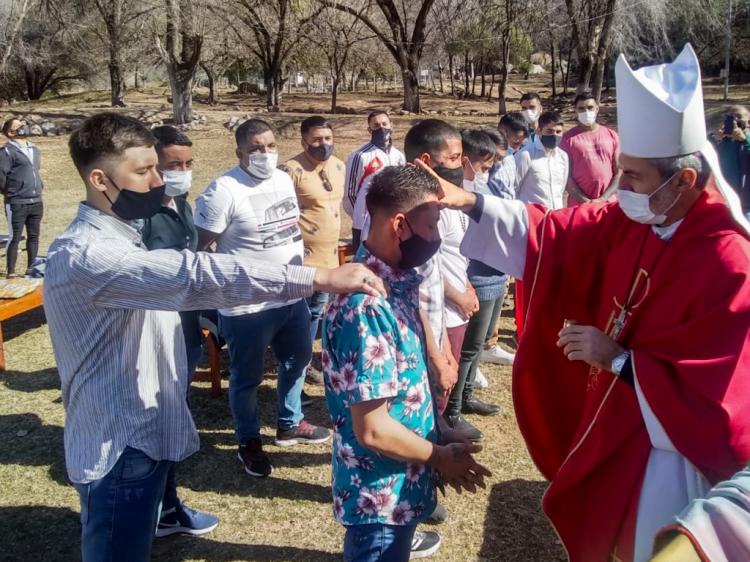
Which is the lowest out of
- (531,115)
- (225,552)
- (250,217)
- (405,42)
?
(225,552)

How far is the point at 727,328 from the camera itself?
1.90 m

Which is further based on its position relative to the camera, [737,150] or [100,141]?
[737,150]

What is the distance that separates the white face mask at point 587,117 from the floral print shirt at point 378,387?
5.20 metres

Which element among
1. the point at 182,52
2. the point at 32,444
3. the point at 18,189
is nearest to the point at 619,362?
the point at 32,444

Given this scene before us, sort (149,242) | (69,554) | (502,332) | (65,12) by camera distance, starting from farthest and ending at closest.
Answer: (65,12) → (502,332) → (149,242) → (69,554)

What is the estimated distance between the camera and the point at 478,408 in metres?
4.89

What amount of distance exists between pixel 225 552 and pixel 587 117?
214 inches

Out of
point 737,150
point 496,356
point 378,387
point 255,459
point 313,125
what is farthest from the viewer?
point 737,150

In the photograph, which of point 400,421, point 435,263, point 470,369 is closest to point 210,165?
point 470,369

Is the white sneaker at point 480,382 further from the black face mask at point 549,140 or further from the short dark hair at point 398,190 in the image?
the short dark hair at point 398,190

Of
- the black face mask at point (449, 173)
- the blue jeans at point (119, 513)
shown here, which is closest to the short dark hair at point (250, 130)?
the black face mask at point (449, 173)

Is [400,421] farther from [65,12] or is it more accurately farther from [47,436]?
[65,12]

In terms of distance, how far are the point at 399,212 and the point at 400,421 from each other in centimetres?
67

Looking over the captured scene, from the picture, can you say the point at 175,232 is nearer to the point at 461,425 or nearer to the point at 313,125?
the point at 313,125
